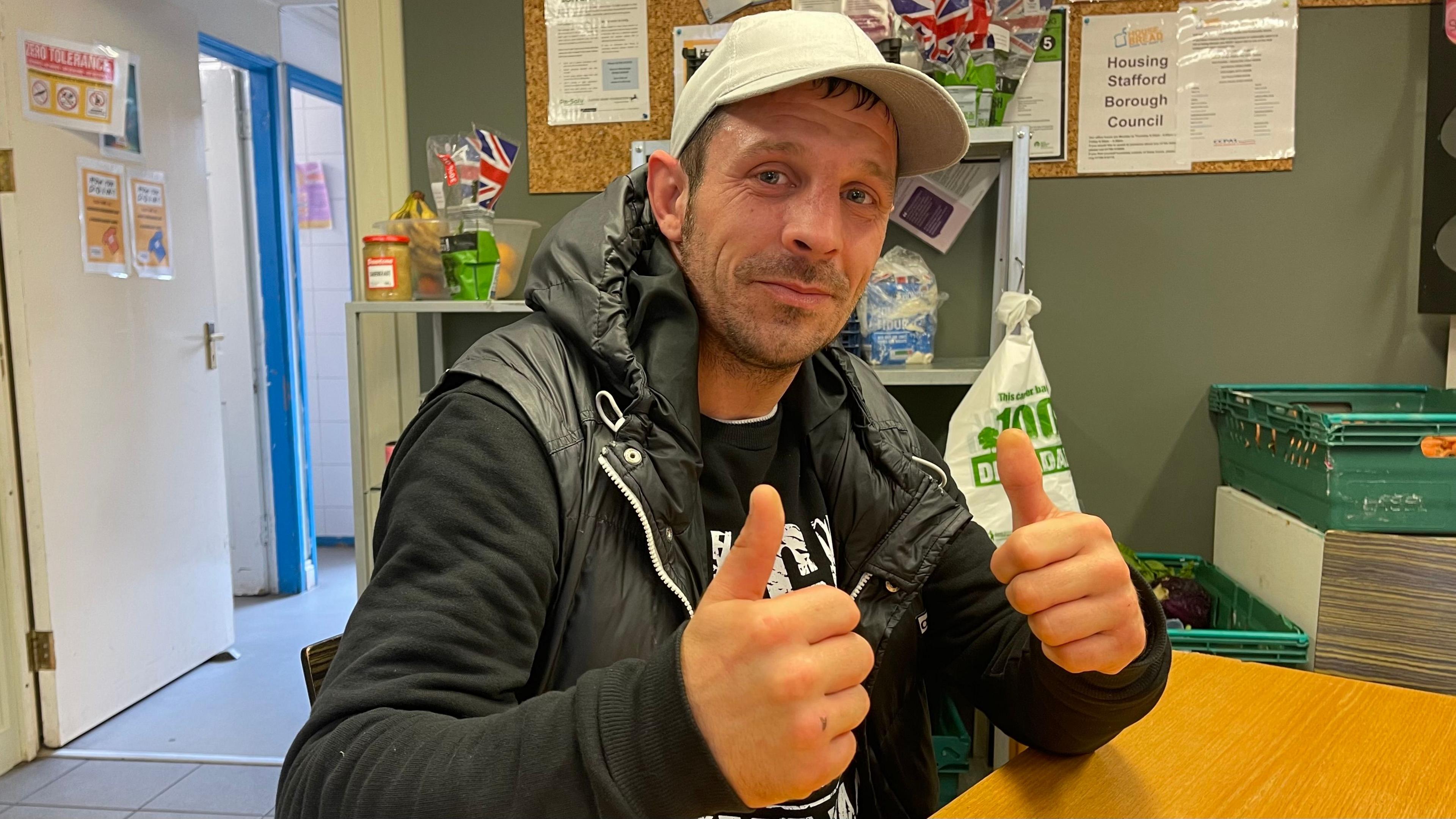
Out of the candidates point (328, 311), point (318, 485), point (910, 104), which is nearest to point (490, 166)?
point (910, 104)

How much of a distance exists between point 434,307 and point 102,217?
1.48 metres

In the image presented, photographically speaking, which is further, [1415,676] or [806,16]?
[1415,676]

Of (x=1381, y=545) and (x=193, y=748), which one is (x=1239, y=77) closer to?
(x=1381, y=545)

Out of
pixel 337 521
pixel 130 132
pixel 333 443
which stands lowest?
pixel 337 521

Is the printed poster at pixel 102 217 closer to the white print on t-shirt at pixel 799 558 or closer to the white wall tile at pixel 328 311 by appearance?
the white wall tile at pixel 328 311

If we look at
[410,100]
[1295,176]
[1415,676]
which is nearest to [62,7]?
[410,100]

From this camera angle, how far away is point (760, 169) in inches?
42.1

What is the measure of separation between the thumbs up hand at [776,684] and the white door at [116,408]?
269cm

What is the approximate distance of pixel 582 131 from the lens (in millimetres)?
2258

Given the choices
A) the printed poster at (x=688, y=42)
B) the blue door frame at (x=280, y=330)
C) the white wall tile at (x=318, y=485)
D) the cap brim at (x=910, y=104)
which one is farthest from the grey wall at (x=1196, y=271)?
the white wall tile at (x=318, y=485)

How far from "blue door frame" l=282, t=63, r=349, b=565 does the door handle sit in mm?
858

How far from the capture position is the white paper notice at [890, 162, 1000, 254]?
2164mm

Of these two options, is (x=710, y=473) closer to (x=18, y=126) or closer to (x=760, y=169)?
(x=760, y=169)

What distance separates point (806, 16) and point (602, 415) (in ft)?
1.82
